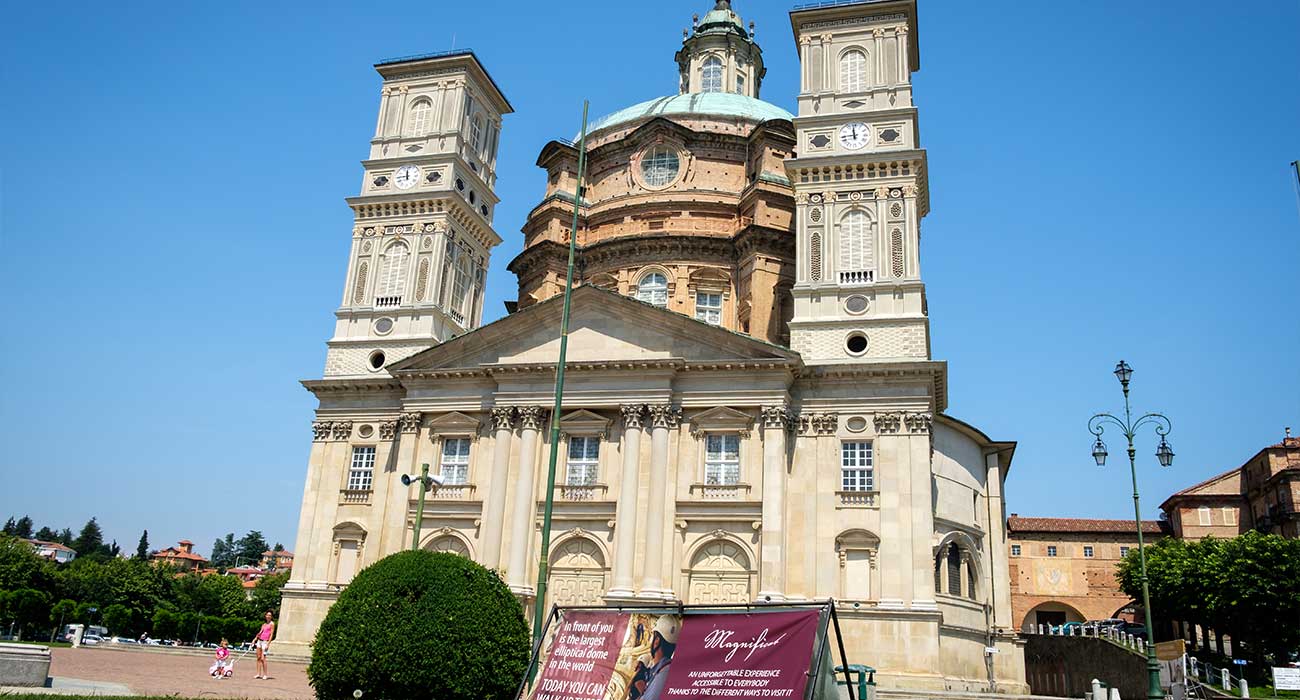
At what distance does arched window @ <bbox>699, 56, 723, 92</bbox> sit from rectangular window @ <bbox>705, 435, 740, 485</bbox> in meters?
28.9

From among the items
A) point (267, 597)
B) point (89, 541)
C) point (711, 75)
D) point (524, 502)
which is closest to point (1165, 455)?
point (524, 502)

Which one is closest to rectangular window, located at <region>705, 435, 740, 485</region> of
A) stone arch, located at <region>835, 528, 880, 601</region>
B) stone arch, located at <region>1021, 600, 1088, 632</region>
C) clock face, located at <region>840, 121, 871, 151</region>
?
stone arch, located at <region>835, 528, 880, 601</region>

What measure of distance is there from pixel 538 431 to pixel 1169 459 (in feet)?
66.8

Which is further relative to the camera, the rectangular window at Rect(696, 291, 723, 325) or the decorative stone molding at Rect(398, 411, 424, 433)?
the rectangular window at Rect(696, 291, 723, 325)

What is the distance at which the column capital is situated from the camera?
3544 cm

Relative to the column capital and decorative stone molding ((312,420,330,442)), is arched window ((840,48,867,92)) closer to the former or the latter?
the column capital

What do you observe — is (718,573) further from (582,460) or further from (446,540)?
(446,540)

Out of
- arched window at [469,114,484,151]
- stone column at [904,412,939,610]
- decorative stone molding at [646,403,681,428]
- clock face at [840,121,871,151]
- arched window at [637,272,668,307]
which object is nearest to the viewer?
stone column at [904,412,939,610]

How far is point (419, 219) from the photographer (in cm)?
4278

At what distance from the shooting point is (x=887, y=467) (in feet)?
111

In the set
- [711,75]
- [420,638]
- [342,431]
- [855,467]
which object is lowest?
[420,638]

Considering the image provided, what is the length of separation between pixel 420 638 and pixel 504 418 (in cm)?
1888

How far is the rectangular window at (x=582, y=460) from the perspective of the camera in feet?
119

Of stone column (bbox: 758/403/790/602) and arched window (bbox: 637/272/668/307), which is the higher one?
arched window (bbox: 637/272/668/307)
